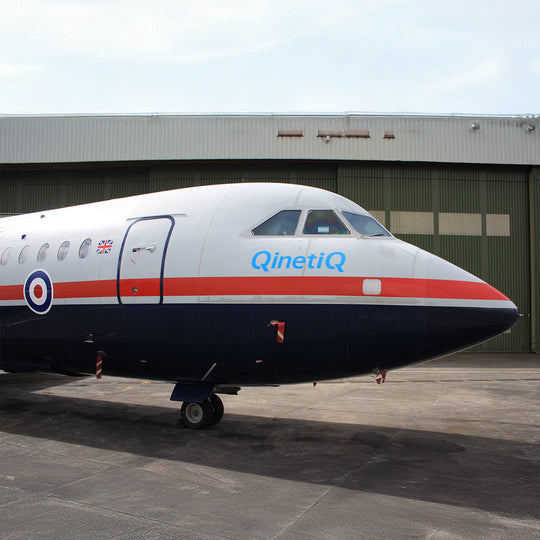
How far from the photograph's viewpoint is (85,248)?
9875 mm

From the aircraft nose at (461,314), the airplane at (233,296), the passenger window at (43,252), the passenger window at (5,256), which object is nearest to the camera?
the aircraft nose at (461,314)

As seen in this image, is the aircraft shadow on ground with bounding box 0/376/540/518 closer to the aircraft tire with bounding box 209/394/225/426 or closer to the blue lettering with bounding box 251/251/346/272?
the aircraft tire with bounding box 209/394/225/426

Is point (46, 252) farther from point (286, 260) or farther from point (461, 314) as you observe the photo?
point (461, 314)

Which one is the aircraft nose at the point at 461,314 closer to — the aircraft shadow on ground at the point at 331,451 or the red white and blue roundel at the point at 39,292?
the aircraft shadow on ground at the point at 331,451

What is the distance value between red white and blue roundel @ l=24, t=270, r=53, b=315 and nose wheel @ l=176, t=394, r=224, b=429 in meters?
3.33

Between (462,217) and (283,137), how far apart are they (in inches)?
392

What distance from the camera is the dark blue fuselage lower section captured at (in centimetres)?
745

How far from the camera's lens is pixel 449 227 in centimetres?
2639

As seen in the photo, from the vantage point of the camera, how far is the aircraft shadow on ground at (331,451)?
6562 millimetres

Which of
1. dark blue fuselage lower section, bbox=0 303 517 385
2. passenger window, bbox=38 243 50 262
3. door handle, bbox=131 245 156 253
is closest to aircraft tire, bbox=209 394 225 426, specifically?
dark blue fuselage lower section, bbox=0 303 517 385

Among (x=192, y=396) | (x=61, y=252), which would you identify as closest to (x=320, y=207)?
(x=192, y=396)

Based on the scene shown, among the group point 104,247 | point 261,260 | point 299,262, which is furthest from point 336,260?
point 104,247

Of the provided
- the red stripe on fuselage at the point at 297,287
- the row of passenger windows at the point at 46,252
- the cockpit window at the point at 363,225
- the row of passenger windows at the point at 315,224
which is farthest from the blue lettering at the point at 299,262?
→ the row of passenger windows at the point at 46,252

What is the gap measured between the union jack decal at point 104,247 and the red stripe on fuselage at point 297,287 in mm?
579
